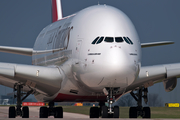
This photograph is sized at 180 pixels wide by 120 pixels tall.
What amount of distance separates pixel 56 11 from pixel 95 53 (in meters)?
15.9

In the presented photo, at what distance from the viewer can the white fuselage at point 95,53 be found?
15.3m

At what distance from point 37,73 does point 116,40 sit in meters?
4.34

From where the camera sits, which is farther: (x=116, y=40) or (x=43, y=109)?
(x=43, y=109)

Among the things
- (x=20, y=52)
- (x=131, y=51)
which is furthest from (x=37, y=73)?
(x=20, y=52)

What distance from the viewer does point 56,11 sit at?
30.8 m

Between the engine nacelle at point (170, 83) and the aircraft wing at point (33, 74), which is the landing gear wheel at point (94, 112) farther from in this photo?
the engine nacelle at point (170, 83)

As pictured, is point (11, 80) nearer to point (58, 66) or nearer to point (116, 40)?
point (58, 66)

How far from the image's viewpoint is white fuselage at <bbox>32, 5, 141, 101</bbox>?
15.3 meters

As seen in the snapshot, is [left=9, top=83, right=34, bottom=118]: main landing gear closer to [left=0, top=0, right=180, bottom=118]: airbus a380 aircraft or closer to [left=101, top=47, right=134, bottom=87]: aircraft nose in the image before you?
[left=0, top=0, right=180, bottom=118]: airbus a380 aircraft

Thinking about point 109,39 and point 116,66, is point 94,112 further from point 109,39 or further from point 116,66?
point 116,66

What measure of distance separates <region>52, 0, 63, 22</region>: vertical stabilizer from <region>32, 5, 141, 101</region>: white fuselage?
431 inches

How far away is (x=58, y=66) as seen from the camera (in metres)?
18.6

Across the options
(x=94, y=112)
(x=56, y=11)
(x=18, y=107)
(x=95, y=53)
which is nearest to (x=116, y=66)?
(x=95, y=53)

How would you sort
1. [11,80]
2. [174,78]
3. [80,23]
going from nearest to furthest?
1. [80,23]
2. [11,80]
3. [174,78]
